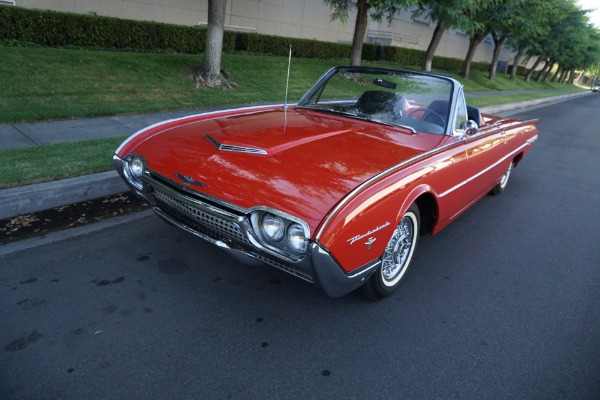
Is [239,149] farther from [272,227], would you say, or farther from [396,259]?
[396,259]

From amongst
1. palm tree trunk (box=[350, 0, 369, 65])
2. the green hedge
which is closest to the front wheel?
the green hedge

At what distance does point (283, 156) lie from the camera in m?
2.79

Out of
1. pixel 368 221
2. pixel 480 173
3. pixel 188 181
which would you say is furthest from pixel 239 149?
pixel 480 173

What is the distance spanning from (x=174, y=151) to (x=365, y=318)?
5.72 feet

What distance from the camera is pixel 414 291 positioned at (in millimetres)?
3232

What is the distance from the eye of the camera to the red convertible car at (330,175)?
7.72 ft

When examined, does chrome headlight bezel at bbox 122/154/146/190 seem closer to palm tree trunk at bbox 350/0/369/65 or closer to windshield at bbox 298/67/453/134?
windshield at bbox 298/67/453/134

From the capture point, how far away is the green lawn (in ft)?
15.7

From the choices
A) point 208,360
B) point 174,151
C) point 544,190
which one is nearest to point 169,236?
point 174,151

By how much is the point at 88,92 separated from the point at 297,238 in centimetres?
759

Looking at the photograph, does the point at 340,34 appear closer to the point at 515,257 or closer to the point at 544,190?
the point at 544,190

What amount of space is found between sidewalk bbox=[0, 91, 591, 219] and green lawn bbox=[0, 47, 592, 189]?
0.24m

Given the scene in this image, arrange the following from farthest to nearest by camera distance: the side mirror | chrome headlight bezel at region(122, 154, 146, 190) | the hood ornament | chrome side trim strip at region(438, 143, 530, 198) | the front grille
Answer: the side mirror → chrome side trim strip at region(438, 143, 530, 198) → chrome headlight bezel at region(122, 154, 146, 190) → the hood ornament → the front grille

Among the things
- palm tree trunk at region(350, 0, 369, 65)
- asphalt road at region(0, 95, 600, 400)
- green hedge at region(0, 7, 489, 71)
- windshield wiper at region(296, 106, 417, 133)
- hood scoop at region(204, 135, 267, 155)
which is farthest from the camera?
palm tree trunk at region(350, 0, 369, 65)
